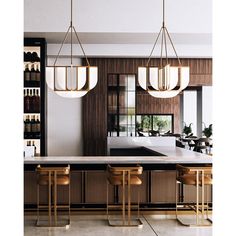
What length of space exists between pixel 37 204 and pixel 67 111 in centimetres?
359

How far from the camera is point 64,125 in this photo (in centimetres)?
995

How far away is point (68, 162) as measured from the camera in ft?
21.3

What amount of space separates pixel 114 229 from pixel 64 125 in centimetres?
430

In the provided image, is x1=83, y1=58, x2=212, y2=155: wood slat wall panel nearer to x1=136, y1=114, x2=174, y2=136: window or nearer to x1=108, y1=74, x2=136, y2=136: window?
x1=108, y1=74, x2=136, y2=136: window

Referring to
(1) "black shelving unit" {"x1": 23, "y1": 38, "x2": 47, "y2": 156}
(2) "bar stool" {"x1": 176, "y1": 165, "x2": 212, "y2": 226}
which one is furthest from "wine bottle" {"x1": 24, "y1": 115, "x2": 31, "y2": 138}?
(2) "bar stool" {"x1": 176, "y1": 165, "x2": 212, "y2": 226}

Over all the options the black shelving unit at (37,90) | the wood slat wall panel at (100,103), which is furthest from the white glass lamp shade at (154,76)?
the wood slat wall panel at (100,103)

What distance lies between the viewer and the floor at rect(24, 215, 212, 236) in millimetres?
5789

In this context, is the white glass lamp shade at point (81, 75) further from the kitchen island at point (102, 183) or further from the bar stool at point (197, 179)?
the bar stool at point (197, 179)

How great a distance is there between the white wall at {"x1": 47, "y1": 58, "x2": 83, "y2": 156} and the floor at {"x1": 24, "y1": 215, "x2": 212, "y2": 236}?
348 centimetres

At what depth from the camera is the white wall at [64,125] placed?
32.6ft

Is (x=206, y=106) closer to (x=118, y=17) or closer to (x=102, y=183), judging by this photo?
(x=118, y=17)
